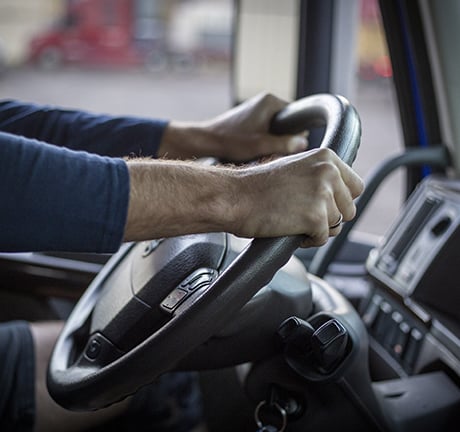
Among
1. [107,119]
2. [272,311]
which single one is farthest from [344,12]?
[272,311]

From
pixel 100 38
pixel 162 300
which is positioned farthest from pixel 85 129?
pixel 100 38

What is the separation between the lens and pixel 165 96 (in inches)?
117

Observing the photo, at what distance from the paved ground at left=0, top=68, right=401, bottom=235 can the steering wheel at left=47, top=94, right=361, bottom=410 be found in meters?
0.89

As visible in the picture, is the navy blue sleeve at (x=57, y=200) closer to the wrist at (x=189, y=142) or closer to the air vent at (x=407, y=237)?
the wrist at (x=189, y=142)

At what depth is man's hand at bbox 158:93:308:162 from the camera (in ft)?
4.12

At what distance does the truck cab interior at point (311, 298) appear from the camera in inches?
33.2

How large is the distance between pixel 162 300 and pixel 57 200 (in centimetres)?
25

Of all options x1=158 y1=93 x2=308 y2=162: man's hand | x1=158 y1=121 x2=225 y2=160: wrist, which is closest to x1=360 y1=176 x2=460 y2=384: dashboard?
x1=158 y1=93 x2=308 y2=162: man's hand

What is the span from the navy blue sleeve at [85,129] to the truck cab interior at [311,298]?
22 cm

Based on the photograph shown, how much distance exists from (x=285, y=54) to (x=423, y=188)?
705 mm

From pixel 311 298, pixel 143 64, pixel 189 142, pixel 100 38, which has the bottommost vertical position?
pixel 143 64

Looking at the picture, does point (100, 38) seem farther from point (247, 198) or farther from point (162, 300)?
point (247, 198)

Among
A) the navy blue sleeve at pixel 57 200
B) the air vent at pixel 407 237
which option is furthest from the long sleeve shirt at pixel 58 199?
the air vent at pixel 407 237

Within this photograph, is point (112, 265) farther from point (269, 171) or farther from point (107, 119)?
point (269, 171)
